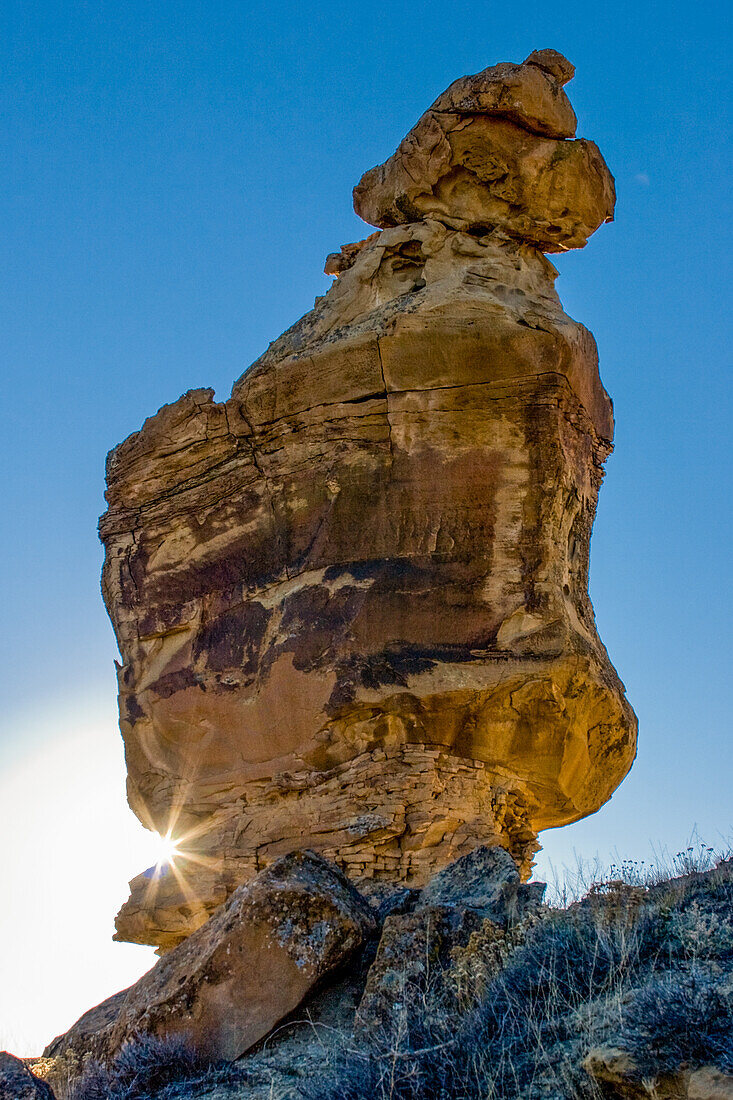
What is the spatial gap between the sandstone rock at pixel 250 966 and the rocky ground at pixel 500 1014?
0.08 metres

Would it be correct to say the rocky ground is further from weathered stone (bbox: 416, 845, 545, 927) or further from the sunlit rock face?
the sunlit rock face

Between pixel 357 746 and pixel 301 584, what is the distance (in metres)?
1.73

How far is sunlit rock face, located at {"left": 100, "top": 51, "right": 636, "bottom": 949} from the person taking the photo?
10.1 m

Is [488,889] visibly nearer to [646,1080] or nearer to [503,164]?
[646,1080]

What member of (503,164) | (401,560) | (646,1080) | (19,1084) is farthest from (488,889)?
(503,164)

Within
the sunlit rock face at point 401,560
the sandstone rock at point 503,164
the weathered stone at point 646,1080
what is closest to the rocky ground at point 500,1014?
the weathered stone at point 646,1080

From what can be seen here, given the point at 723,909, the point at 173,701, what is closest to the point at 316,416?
the point at 173,701

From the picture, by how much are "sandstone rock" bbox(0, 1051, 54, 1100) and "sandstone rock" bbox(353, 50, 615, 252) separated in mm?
9392

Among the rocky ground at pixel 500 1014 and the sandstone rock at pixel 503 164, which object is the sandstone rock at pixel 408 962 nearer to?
the rocky ground at pixel 500 1014

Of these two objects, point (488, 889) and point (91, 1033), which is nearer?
point (488, 889)

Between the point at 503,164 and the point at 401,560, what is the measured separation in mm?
4736

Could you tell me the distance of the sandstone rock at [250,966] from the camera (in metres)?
5.79

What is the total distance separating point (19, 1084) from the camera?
18.1ft

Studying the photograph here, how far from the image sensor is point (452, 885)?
680cm
